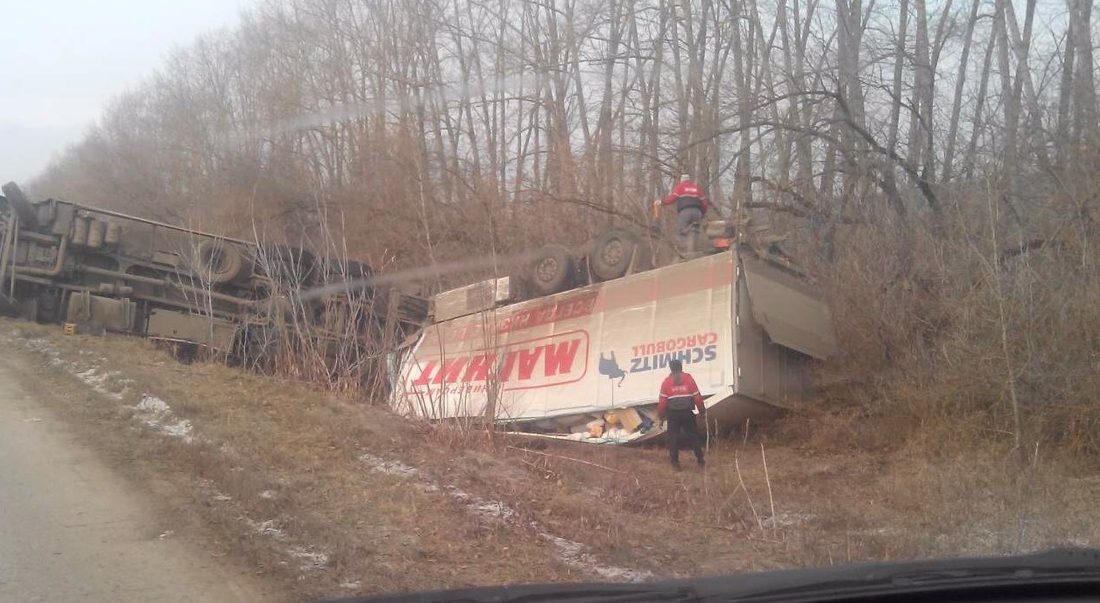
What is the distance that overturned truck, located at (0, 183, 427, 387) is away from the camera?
15398 mm

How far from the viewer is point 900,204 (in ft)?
48.4

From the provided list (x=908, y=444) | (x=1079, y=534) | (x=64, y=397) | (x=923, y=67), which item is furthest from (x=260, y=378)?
(x=923, y=67)

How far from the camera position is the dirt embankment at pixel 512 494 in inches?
262

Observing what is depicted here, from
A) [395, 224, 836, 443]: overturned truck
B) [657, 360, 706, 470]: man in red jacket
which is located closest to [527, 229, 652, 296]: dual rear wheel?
[395, 224, 836, 443]: overturned truck

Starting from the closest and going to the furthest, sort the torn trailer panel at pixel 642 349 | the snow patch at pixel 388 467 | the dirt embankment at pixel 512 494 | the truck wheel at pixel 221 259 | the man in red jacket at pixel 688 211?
the dirt embankment at pixel 512 494 → the snow patch at pixel 388 467 → the torn trailer panel at pixel 642 349 → the man in red jacket at pixel 688 211 → the truck wheel at pixel 221 259

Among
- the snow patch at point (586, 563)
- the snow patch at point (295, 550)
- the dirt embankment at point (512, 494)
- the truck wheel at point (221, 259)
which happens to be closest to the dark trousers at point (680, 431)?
the dirt embankment at point (512, 494)

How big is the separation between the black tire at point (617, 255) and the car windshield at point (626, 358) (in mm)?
47

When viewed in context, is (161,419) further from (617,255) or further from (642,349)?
(617,255)

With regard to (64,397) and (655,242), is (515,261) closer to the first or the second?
(655,242)

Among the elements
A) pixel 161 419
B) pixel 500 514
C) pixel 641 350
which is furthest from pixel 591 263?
pixel 500 514

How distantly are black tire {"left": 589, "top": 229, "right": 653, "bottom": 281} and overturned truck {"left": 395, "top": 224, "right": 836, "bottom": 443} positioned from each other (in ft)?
0.65

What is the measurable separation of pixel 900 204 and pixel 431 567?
11.0 m

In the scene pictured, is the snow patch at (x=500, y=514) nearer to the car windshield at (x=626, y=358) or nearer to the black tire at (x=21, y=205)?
the car windshield at (x=626, y=358)

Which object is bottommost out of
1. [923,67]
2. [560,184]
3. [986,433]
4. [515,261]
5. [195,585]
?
[195,585]
